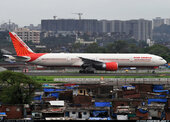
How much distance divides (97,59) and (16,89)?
34.7 metres

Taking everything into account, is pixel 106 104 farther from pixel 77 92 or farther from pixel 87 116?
pixel 77 92

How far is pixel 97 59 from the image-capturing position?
8306 cm

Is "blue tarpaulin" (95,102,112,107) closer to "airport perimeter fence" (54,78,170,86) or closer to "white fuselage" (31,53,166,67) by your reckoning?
"airport perimeter fence" (54,78,170,86)

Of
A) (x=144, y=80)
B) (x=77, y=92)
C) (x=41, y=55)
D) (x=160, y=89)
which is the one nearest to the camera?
(x=77, y=92)

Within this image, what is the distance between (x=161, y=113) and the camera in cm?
4559

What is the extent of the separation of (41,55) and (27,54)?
247 centimetres

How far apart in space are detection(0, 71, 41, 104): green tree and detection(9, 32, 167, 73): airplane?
85.9 feet

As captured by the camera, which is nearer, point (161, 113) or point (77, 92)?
point (161, 113)

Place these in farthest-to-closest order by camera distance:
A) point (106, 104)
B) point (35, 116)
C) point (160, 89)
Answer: point (160, 89)
point (106, 104)
point (35, 116)

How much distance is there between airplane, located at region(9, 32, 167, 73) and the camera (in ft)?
267

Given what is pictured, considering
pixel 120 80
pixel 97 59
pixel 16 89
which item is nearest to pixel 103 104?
pixel 16 89

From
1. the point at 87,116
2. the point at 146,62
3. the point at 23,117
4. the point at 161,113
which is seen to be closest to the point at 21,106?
the point at 23,117

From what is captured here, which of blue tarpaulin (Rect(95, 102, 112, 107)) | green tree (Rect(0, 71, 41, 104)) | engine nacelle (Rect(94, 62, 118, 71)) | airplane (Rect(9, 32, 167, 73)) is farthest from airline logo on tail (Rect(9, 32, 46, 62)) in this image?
blue tarpaulin (Rect(95, 102, 112, 107))

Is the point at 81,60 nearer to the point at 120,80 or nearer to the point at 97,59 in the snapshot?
the point at 97,59
